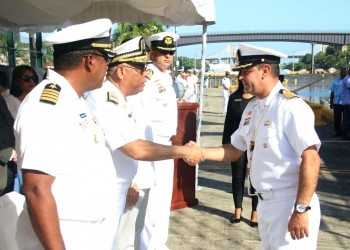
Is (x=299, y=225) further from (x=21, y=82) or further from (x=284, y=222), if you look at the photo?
(x=21, y=82)

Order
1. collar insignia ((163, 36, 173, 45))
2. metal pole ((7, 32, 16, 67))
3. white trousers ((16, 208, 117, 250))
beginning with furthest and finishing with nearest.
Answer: metal pole ((7, 32, 16, 67)) < collar insignia ((163, 36, 173, 45)) < white trousers ((16, 208, 117, 250))

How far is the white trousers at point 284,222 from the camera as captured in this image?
2641mm

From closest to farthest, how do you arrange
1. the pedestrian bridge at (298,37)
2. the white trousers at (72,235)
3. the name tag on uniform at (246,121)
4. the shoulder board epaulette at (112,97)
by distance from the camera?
1. the white trousers at (72,235)
2. the shoulder board epaulette at (112,97)
3. the name tag on uniform at (246,121)
4. the pedestrian bridge at (298,37)

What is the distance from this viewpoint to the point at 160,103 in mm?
4039

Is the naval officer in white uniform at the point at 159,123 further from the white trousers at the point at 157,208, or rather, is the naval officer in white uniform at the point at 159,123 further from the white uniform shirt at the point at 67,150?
the white uniform shirt at the point at 67,150

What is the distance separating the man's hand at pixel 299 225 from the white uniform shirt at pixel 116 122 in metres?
1.13

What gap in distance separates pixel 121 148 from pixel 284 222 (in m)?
1.15

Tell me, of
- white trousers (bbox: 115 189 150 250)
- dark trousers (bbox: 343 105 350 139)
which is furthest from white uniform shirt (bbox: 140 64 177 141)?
dark trousers (bbox: 343 105 350 139)

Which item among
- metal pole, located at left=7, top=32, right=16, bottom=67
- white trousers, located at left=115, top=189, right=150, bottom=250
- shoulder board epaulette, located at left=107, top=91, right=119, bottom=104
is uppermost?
metal pole, located at left=7, top=32, right=16, bottom=67

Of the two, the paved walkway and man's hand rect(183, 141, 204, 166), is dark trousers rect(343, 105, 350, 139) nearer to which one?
the paved walkway

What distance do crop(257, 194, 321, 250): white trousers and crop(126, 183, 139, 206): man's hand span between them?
45.0 inches

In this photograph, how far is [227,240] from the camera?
15.3ft

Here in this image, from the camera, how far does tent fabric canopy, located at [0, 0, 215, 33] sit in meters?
5.62

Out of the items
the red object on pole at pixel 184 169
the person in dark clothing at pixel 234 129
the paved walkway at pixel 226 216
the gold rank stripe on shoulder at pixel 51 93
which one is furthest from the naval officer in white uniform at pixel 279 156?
the red object on pole at pixel 184 169
